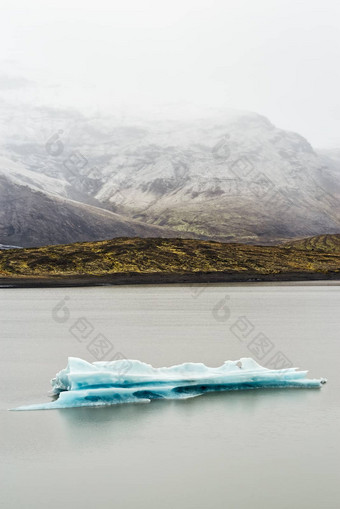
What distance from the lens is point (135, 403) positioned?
11109 mm

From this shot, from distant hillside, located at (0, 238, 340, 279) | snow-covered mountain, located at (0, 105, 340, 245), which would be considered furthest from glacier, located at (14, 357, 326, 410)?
snow-covered mountain, located at (0, 105, 340, 245)

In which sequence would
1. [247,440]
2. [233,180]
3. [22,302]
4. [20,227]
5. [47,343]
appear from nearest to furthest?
[247,440] < [47,343] < [22,302] < [20,227] < [233,180]

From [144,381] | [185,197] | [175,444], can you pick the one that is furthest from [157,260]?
[185,197]

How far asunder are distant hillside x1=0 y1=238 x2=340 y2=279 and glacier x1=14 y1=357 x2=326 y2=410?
130 ft

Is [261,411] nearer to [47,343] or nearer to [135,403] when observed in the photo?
[135,403]

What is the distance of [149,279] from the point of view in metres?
52.2

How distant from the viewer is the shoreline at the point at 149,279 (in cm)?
5022

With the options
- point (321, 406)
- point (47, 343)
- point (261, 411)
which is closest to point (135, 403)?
point (261, 411)

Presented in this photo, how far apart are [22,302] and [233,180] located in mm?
145148

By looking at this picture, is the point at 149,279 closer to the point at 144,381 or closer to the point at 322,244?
the point at 322,244

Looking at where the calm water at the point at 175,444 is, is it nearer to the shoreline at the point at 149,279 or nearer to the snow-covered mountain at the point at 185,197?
the shoreline at the point at 149,279

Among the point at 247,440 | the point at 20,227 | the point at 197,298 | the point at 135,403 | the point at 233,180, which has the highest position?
the point at 233,180

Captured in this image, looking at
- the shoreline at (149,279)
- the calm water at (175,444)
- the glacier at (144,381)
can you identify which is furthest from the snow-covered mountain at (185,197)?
the glacier at (144,381)

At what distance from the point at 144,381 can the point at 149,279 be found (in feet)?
134
